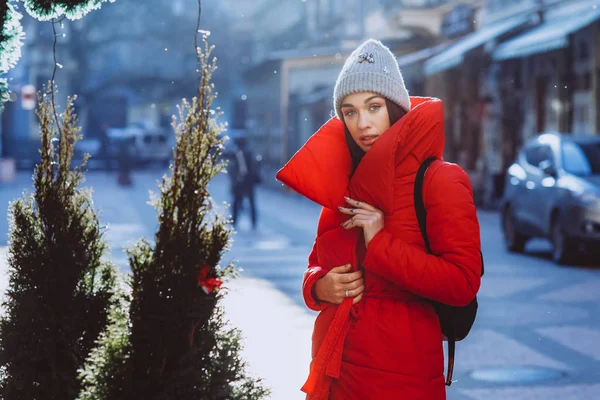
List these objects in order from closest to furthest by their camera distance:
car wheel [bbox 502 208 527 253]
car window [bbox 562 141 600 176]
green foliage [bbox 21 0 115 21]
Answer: green foliage [bbox 21 0 115 21]
car window [bbox 562 141 600 176]
car wheel [bbox 502 208 527 253]

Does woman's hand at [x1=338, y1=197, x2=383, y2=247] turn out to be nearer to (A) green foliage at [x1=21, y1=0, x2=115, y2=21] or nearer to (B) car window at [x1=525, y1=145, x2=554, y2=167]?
(A) green foliage at [x1=21, y1=0, x2=115, y2=21]

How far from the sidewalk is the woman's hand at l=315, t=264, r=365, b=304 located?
7.69ft

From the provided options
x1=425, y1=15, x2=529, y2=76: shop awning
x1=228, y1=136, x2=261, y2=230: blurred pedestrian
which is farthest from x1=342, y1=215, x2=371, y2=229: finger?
x1=425, y1=15, x2=529, y2=76: shop awning

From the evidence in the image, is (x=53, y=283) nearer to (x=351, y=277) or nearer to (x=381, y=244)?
(x=351, y=277)

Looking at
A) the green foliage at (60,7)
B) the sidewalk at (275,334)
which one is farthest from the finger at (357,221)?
the sidewalk at (275,334)

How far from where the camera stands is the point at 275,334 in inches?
376

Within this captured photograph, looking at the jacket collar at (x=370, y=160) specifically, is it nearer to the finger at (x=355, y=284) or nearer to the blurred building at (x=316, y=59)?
the finger at (x=355, y=284)

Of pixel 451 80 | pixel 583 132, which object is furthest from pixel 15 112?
pixel 583 132

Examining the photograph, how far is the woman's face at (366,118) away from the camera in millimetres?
3627

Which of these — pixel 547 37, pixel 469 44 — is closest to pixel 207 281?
pixel 547 37

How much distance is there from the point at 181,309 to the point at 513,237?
15018 millimetres

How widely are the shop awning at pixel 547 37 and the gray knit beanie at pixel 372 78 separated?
1885 centimetres

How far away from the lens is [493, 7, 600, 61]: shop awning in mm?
22219

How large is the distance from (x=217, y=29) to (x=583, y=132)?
4115cm
